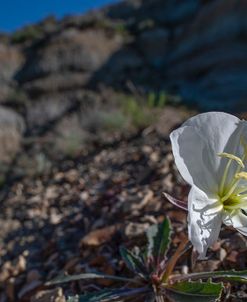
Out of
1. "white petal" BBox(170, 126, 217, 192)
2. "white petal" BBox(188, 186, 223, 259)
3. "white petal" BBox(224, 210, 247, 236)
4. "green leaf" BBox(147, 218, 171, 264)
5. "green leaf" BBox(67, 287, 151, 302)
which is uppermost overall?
"white petal" BBox(170, 126, 217, 192)

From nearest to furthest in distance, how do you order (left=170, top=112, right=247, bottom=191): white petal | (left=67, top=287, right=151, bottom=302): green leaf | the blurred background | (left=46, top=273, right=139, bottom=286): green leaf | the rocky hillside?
1. (left=170, top=112, right=247, bottom=191): white petal
2. (left=67, top=287, right=151, bottom=302): green leaf
3. (left=46, top=273, right=139, bottom=286): green leaf
4. the blurred background
5. the rocky hillside

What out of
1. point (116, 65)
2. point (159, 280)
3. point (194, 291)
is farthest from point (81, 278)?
point (116, 65)

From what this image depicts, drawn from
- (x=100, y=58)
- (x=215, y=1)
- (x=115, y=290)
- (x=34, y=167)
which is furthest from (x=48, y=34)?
(x=115, y=290)

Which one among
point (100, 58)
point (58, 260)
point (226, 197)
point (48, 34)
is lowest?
point (58, 260)

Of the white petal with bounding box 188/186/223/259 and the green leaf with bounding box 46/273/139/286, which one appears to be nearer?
the white petal with bounding box 188/186/223/259

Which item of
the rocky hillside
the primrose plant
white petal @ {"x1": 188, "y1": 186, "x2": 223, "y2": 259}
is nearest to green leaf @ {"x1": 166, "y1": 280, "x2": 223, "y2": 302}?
the primrose plant

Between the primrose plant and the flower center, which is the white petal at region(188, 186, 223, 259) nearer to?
the flower center

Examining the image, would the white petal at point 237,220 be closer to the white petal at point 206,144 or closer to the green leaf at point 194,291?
the white petal at point 206,144

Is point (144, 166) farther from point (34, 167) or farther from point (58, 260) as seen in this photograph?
point (34, 167)
